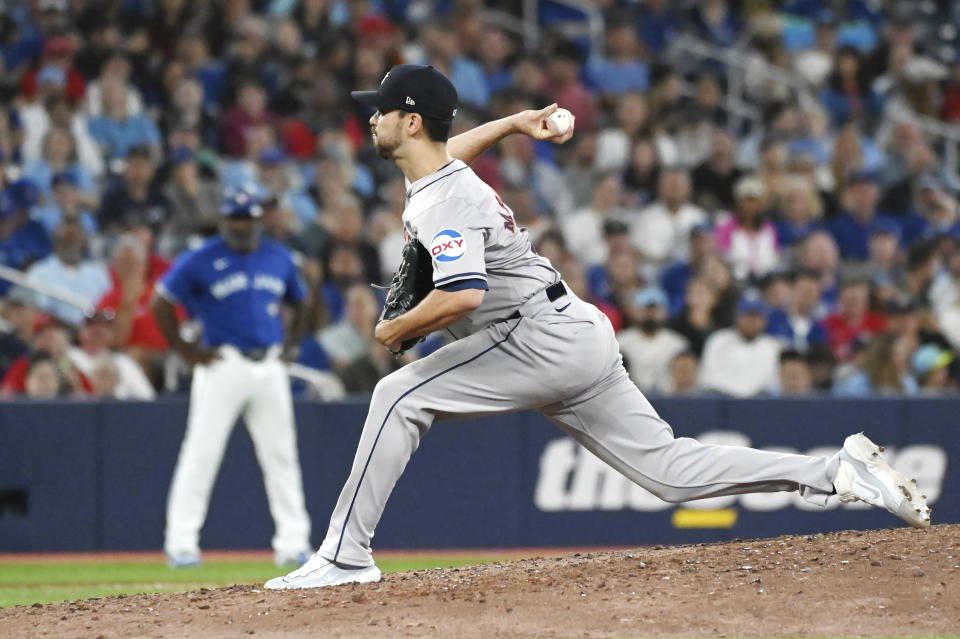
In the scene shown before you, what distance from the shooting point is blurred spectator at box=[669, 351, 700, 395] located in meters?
11.7

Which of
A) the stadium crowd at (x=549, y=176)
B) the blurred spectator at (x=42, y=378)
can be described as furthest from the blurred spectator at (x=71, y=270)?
the blurred spectator at (x=42, y=378)

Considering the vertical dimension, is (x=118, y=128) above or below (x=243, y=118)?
below

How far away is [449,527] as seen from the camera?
11.2m

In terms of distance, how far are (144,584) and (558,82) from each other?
7.96 metres

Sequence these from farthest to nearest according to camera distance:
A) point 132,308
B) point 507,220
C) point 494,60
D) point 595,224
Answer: point 494,60
point 595,224
point 132,308
point 507,220

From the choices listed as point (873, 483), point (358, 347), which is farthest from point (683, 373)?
point (873, 483)

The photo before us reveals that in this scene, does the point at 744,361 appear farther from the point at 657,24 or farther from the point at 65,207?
the point at 657,24

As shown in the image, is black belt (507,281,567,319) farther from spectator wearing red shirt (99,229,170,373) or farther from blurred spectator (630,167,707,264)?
blurred spectator (630,167,707,264)

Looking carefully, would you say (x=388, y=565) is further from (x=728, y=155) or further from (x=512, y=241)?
(x=728, y=155)

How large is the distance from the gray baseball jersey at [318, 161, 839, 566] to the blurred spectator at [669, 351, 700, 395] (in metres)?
5.54

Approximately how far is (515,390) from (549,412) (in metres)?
0.30

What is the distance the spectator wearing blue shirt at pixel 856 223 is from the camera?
14570 mm

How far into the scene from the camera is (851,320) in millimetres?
12906

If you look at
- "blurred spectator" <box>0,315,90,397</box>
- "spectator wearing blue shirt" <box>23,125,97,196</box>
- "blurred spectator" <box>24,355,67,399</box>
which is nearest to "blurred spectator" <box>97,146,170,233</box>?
"spectator wearing blue shirt" <box>23,125,97,196</box>
